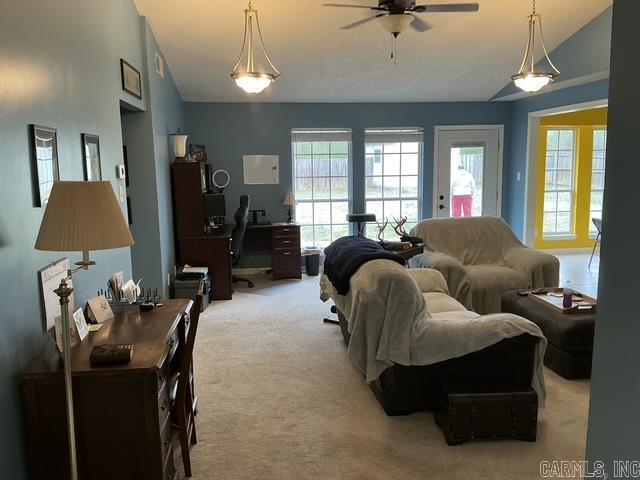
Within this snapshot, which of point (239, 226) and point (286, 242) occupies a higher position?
point (239, 226)

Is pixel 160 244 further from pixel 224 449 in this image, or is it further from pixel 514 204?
pixel 514 204

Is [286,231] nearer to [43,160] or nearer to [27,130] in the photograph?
[43,160]

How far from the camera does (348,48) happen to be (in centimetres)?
564

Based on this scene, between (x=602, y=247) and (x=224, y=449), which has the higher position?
(x=602, y=247)

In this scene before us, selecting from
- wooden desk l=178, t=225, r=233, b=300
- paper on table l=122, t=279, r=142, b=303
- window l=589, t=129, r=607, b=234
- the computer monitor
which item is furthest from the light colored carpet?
window l=589, t=129, r=607, b=234

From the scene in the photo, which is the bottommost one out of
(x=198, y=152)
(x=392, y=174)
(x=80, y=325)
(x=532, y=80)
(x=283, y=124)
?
(x=80, y=325)

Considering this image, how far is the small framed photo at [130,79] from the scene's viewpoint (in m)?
3.80

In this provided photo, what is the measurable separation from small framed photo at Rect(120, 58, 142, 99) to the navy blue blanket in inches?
78.7

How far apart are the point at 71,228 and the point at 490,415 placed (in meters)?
2.25

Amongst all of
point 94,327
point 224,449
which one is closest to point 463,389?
point 224,449

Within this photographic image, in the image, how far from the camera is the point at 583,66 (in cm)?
546

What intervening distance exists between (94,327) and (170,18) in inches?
131

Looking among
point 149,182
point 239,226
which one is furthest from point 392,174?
point 149,182

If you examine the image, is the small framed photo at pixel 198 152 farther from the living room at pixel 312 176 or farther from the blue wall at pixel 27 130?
the blue wall at pixel 27 130
